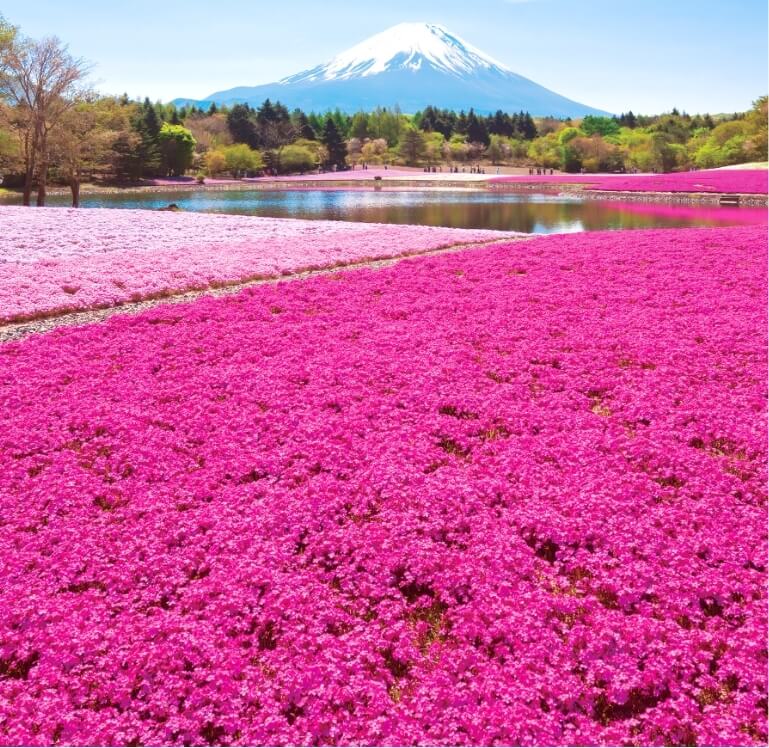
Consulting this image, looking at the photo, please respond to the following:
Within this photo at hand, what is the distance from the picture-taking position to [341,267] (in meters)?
23.5

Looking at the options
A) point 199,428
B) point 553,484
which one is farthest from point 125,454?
point 553,484

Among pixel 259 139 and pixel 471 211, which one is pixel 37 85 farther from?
pixel 259 139

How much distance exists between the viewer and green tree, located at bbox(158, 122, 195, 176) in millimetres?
103688

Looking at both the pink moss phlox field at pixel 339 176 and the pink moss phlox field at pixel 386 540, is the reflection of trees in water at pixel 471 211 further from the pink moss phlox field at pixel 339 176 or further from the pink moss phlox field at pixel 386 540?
the pink moss phlox field at pixel 339 176

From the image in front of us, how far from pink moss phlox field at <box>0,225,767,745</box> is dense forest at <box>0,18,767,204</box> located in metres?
45.6

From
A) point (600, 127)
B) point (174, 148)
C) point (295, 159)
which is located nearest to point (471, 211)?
point (174, 148)

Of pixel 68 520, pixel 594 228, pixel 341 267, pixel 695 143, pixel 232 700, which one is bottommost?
pixel 232 700

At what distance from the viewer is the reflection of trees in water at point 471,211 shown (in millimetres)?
43938

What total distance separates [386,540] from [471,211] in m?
51.9

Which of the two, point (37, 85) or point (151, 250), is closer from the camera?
point (151, 250)

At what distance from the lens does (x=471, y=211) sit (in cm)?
5512

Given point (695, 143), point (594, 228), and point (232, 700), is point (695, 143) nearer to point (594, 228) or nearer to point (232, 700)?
point (594, 228)

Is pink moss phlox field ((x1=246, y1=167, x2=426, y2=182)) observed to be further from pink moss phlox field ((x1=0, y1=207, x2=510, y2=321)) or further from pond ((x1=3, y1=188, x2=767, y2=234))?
pink moss phlox field ((x1=0, y1=207, x2=510, y2=321))

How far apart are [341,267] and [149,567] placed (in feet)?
59.8
